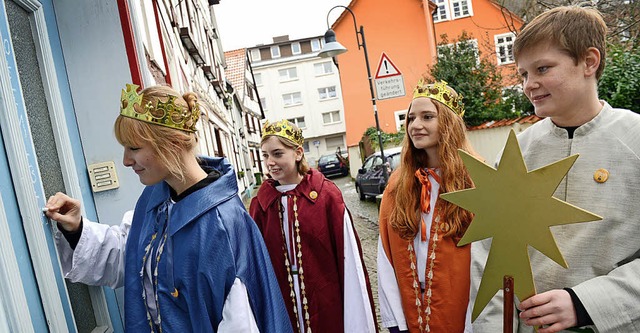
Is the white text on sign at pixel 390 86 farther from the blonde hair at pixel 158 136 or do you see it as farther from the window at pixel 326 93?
the window at pixel 326 93

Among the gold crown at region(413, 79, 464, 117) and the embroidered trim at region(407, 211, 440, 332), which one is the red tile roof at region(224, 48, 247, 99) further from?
the embroidered trim at region(407, 211, 440, 332)

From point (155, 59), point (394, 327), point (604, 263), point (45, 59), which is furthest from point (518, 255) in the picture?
point (155, 59)

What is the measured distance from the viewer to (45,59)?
2.24 meters

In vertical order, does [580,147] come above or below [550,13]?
below

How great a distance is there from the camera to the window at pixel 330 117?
48.8 m

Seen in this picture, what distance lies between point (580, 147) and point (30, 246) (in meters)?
1.96

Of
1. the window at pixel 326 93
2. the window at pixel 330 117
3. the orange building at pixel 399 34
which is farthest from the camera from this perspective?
the window at pixel 330 117

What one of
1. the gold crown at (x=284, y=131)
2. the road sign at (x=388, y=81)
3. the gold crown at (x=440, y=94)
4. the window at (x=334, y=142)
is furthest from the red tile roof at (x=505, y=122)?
the window at (x=334, y=142)

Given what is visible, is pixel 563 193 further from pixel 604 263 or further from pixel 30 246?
pixel 30 246

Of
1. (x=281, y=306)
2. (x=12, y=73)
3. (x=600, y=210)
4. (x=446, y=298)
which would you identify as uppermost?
(x=12, y=73)

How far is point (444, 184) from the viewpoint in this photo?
2371 mm

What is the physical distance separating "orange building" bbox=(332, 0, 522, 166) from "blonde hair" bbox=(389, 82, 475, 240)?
2248cm

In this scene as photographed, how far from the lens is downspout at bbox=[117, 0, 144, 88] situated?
8.46 feet

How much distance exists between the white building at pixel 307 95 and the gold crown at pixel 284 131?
1746 inches
